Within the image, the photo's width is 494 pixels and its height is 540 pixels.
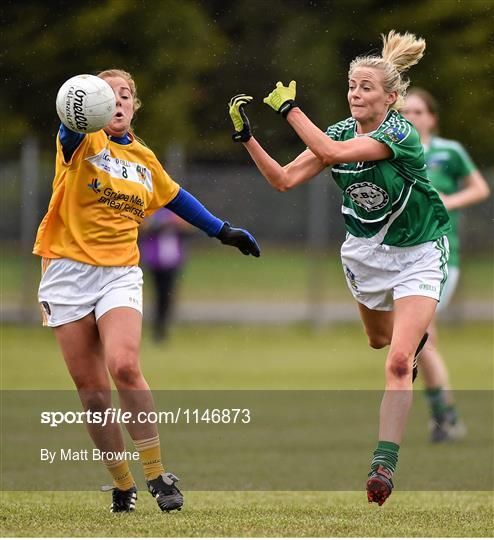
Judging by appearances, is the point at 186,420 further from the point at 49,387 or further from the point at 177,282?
the point at 177,282

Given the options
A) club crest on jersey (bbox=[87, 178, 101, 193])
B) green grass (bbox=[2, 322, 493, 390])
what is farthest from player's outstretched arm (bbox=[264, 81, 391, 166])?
green grass (bbox=[2, 322, 493, 390])

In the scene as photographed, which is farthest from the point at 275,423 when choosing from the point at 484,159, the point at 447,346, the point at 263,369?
the point at 484,159

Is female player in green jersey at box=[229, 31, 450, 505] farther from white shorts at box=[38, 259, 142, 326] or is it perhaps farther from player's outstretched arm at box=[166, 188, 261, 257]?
white shorts at box=[38, 259, 142, 326]

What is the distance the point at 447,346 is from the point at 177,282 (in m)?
3.53

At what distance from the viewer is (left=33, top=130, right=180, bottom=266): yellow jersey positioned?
5578 mm

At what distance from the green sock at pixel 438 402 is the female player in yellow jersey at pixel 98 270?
10.7 ft

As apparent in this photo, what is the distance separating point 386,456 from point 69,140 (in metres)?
1.88

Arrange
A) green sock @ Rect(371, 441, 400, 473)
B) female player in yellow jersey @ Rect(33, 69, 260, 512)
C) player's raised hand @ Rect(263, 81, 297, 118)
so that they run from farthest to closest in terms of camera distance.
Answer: player's raised hand @ Rect(263, 81, 297, 118), female player in yellow jersey @ Rect(33, 69, 260, 512), green sock @ Rect(371, 441, 400, 473)

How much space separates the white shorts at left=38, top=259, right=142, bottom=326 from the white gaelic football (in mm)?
626

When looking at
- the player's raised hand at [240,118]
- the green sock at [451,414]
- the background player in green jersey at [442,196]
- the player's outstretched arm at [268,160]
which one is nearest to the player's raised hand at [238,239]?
the player's outstretched arm at [268,160]

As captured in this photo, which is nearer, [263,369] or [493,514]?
[493,514]

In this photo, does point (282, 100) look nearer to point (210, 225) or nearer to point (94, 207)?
point (210, 225)

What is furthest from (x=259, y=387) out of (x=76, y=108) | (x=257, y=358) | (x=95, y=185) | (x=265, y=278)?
(x=265, y=278)

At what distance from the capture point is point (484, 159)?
17641mm
